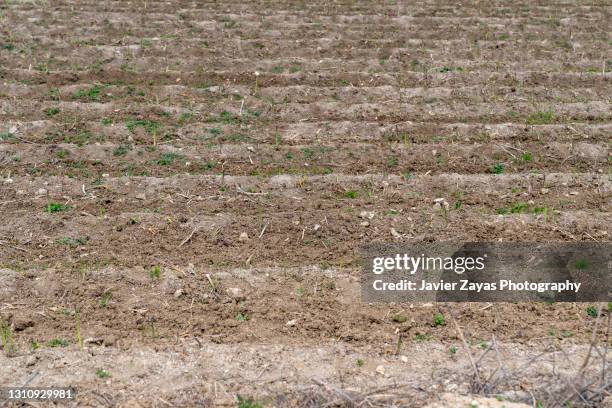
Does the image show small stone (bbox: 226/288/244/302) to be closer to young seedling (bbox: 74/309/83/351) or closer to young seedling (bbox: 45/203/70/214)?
young seedling (bbox: 74/309/83/351)

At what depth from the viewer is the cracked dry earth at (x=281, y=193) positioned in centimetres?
396

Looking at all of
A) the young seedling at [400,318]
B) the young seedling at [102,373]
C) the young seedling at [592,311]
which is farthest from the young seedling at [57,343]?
the young seedling at [592,311]

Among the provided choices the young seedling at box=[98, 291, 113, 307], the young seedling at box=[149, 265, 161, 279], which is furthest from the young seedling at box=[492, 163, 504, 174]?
the young seedling at box=[98, 291, 113, 307]

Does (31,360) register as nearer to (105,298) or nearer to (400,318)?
(105,298)

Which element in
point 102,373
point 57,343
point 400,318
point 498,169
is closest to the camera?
point 102,373

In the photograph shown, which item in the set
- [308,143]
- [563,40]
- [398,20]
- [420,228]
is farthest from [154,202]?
[563,40]

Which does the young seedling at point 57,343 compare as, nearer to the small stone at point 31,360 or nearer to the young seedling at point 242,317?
the small stone at point 31,360

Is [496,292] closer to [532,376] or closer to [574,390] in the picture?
[532,376]

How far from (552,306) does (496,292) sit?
42cm

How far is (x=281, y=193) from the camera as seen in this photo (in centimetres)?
602

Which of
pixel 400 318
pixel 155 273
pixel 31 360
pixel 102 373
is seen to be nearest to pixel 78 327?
pixel 31 360

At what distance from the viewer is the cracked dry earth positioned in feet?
13.0

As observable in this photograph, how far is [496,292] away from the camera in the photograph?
4750mm

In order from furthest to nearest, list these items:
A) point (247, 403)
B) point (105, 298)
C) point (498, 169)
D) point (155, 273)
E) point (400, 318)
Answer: point (498, 169), point (155, 273), point (105, 298), point (400, 318), point (247, 403)
